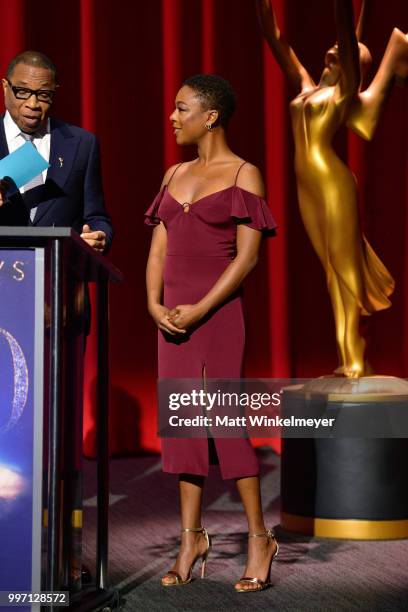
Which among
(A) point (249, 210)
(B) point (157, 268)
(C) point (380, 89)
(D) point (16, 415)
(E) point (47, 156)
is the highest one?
(C) point (380, 89)

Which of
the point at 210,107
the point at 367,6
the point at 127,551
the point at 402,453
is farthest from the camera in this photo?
the point at 367,6

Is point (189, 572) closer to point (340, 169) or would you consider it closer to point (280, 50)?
point (340, 169)

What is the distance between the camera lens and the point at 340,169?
343 centimetres

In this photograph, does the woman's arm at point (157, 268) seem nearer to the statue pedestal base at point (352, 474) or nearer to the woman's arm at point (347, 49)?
the statue pedestal base at point (352, 474)

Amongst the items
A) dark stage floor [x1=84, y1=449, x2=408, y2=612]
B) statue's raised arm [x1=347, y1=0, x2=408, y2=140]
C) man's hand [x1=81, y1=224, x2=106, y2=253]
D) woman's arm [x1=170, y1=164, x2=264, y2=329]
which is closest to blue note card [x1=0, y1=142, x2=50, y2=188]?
man's hand [x1=81, y1=224, x2=106, y2=253]

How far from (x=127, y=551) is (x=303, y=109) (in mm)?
1556

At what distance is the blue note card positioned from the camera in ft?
5.98

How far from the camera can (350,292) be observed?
3.52 m

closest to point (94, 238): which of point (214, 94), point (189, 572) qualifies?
point (214, 94)

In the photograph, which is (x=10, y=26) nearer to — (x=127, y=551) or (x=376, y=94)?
(x=376, y=94)

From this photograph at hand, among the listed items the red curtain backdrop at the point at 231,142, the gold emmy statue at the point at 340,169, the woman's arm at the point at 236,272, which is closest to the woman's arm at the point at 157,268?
the woman's arm at the point at 236,272

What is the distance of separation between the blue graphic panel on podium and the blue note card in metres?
0.15

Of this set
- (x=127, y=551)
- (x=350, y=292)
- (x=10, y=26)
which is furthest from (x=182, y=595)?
(x=10, y=26)

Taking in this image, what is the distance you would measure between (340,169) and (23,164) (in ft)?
5.87
